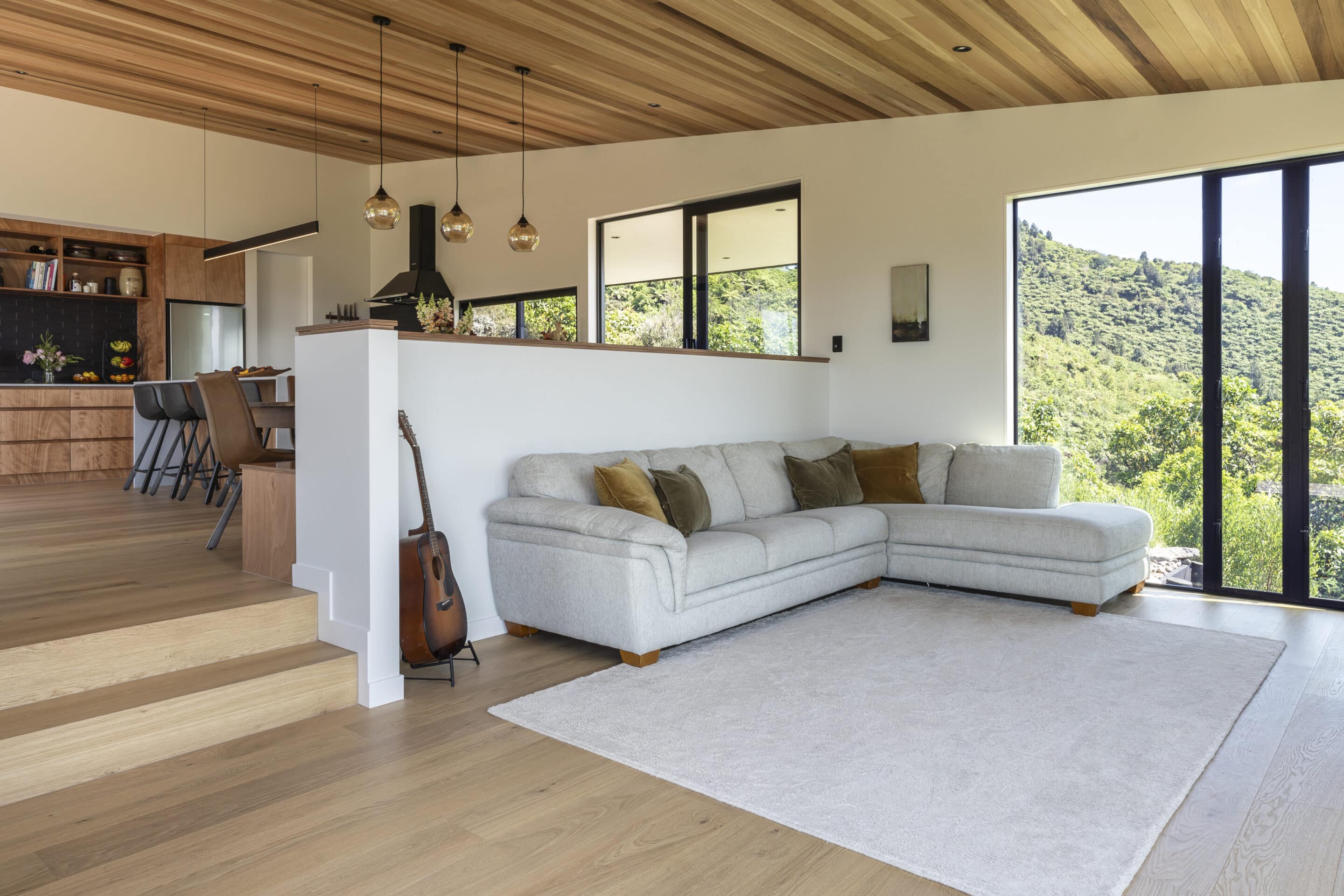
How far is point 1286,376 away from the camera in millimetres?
4797

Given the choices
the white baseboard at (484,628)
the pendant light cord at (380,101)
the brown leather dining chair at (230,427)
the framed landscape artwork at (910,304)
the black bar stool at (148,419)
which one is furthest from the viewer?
the black bar stool at (148,419)

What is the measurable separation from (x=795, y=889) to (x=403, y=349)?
2650 mm

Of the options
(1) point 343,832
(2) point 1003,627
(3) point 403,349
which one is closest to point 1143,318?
(2) point 1003,627

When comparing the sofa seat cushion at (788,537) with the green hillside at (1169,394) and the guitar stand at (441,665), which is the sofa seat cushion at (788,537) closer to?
the guitar stand at (441,665)

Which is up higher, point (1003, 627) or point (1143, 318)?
point (1143, 318)

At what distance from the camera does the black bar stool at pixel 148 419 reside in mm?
6500

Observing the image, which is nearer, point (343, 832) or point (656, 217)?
point (343, 832)

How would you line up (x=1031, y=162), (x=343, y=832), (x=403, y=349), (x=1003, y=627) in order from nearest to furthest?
(x=343, y=832) → (x=403, y=349) → (x=1003, y=627) → (x=1031, y=162)

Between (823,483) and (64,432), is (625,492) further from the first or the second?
(64,432)

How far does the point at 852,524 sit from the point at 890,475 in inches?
31.2

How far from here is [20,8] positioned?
518 centimetres

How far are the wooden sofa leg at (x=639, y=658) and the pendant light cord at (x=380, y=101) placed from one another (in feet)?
11.8

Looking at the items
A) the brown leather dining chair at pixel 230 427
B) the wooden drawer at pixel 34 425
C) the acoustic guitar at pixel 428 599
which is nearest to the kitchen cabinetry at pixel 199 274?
the wooden drawer at pixel 34 425

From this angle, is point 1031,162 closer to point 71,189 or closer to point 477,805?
point 477,805
